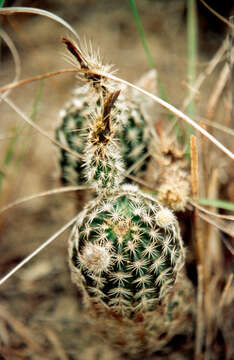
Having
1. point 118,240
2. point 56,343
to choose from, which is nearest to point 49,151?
point 56,343

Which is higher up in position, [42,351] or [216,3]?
[216,3]

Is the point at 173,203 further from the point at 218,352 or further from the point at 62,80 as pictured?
the point at 62,80

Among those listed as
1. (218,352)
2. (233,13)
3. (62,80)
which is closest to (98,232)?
(218,352)

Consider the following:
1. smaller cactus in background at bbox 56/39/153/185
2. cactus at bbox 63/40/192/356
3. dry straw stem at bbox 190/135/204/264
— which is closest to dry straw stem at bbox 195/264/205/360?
dry straw stem at bbox 190/135/204/264

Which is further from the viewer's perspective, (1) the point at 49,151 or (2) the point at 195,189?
(1) the point at 49,151

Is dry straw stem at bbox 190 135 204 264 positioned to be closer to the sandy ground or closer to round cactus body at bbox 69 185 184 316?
round cactus body at bbox 69 185 184 316

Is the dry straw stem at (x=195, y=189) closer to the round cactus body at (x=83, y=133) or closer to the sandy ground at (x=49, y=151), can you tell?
the round cactus body at (x=83, y=133)

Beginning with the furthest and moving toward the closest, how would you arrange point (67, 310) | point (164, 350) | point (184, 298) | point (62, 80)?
point (62, 80)
point (67, 310)
point (164, 350)
point (184, 298)

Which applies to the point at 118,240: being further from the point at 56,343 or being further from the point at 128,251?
the point at 56,343
